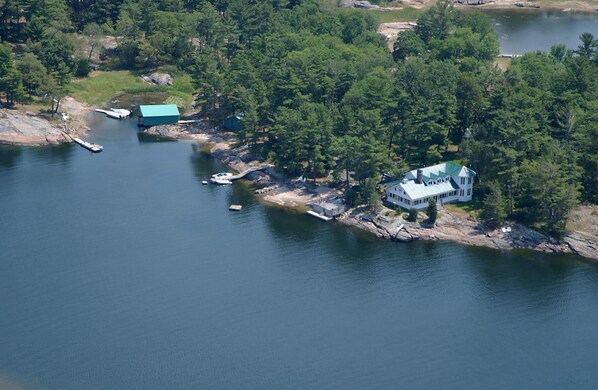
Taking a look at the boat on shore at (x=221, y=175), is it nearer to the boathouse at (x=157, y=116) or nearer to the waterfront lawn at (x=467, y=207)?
the boathouse at (x=157, y=116)

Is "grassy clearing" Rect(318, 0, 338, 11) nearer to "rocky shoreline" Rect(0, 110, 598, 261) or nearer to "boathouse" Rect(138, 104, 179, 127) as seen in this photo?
"rocky shoreline" Rect(0, 110, 598, 261)

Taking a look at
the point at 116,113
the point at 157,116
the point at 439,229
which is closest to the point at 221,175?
the point at 157,116

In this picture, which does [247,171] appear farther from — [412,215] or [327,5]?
[327,5]

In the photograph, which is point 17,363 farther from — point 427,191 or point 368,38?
point 368,38

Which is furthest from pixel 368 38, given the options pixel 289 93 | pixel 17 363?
pixel 17 363

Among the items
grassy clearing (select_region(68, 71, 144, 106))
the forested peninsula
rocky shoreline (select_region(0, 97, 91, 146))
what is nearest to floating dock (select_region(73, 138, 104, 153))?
rocky shoreline (select_region(0, 97, 91, 146))
